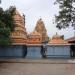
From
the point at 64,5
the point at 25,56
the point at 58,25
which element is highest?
the point at 64,5

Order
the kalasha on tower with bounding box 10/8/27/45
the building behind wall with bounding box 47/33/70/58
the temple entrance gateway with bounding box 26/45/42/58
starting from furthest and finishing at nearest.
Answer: the kalasha on tower with bounding box 10/8/27/45 < the building behind wall with bounding box 47/33/70/58 < the temple entrance gateway with bounding box 26/45/42/58

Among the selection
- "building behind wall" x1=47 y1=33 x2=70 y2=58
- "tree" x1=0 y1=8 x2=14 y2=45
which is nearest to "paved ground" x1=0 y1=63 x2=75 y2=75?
"tree" x1=0 y1=8 x2=14 y2=45

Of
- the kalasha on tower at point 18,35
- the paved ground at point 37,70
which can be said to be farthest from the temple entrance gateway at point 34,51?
the paved ground at point 37,70

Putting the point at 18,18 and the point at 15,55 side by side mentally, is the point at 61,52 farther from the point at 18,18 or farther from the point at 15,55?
the point at 18,18

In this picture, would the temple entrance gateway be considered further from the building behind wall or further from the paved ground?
the paved ground

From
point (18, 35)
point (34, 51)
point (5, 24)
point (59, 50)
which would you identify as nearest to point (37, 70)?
point (5, 24)

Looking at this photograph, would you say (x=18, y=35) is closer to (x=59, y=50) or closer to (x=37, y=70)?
(x=59, y=50)

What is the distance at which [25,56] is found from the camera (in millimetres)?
35281

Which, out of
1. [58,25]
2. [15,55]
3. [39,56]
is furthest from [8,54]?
[58,25]

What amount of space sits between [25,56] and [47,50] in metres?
2.80

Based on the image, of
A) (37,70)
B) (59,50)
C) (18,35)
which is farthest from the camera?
(18,35)

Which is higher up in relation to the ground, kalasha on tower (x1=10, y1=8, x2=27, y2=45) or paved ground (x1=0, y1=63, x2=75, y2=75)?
kalasha on tower (x1=10, y1=8, x2=27, y2=45)

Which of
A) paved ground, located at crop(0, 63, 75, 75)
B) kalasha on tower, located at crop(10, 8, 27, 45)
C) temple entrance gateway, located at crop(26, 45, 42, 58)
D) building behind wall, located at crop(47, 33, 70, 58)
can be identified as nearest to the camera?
paved ground, located at crop(0, 63, 75, 75)

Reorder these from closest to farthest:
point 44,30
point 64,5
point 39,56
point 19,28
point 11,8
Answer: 1. point 64,5
2. point 11,8
3. point 39,56
4. point 19,28
5. point 44,30
